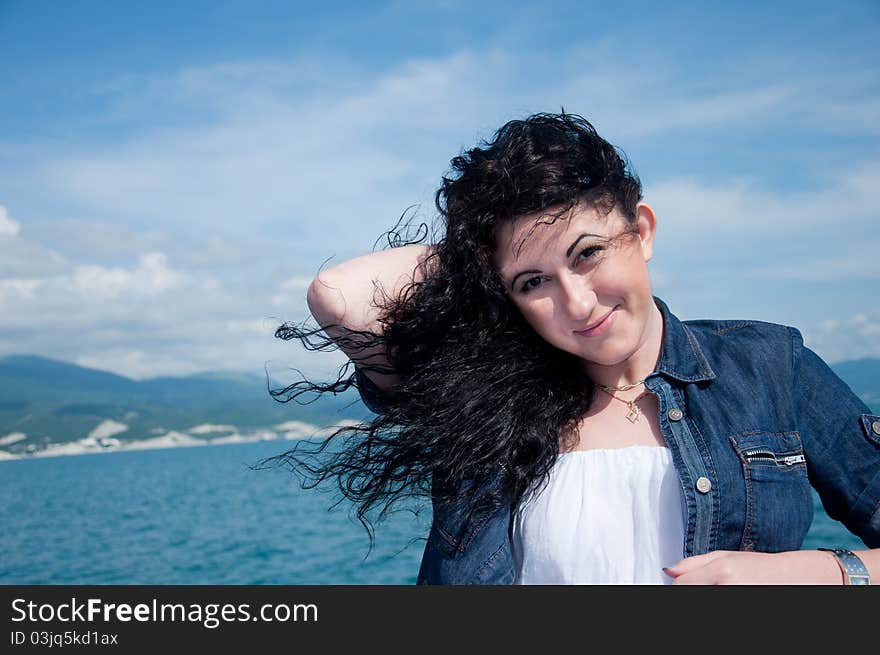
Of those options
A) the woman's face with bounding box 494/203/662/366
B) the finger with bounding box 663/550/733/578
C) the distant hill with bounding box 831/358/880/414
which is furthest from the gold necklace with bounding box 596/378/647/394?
the distant hill with bounding box 831/358/880/414

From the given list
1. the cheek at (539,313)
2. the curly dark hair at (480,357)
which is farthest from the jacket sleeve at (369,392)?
the cheek at (539,313)

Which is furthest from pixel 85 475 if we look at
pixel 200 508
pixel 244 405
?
pixel 244 405

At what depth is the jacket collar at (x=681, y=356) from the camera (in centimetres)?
224

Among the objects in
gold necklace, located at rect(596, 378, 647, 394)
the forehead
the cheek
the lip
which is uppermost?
the forehead

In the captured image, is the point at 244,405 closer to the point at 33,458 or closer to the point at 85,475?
the point at 33,458

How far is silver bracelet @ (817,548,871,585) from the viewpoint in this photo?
188 cm

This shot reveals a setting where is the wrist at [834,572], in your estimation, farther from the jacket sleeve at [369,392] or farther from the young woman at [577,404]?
the jacket sleeve at [369,392]

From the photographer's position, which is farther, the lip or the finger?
the lip

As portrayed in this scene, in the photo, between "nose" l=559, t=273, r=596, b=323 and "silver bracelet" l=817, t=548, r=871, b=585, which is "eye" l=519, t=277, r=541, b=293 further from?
"silver bracelet" l=817, t=548, r=871, b=585

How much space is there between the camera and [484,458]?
2291 mm

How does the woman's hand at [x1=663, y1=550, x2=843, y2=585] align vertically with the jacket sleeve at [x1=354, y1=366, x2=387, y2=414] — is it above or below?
below

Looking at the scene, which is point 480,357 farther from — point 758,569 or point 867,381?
point 867,381

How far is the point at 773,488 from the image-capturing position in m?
2.05

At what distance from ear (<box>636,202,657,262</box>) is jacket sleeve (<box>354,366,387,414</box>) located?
97cm
